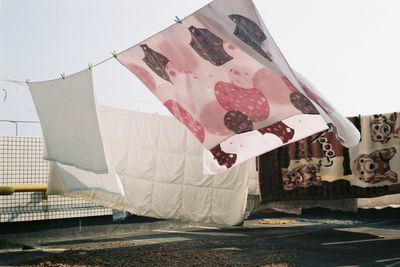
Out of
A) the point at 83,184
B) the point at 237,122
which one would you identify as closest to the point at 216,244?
the point at 83,184

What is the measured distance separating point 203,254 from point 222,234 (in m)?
3.24

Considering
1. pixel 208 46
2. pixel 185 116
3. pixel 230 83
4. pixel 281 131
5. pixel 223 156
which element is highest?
pixel 208 46

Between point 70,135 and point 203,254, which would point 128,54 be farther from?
point 203,254

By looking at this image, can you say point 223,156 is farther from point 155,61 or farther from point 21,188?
point 21,188

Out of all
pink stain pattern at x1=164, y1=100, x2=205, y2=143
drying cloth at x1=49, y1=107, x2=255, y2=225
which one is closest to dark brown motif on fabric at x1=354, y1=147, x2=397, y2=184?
drying cloth at x1=49, y1=107, x2=255, y2=225

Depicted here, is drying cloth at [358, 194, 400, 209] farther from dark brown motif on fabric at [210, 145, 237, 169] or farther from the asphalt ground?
dark brown motif on fabric at [210, 145, 237, 169]

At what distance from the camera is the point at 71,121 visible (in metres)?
7.10

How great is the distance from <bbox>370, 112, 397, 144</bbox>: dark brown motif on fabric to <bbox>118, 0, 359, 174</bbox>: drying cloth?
2372 millimetres

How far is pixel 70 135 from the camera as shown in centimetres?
722

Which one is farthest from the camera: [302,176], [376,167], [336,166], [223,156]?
[302,176]

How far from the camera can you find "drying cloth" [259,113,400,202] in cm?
823

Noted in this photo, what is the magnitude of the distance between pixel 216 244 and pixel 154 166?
7.65 ft

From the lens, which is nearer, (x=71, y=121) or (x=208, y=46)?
(x=208, y=46)

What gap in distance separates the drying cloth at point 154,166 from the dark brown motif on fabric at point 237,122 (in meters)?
2.53
